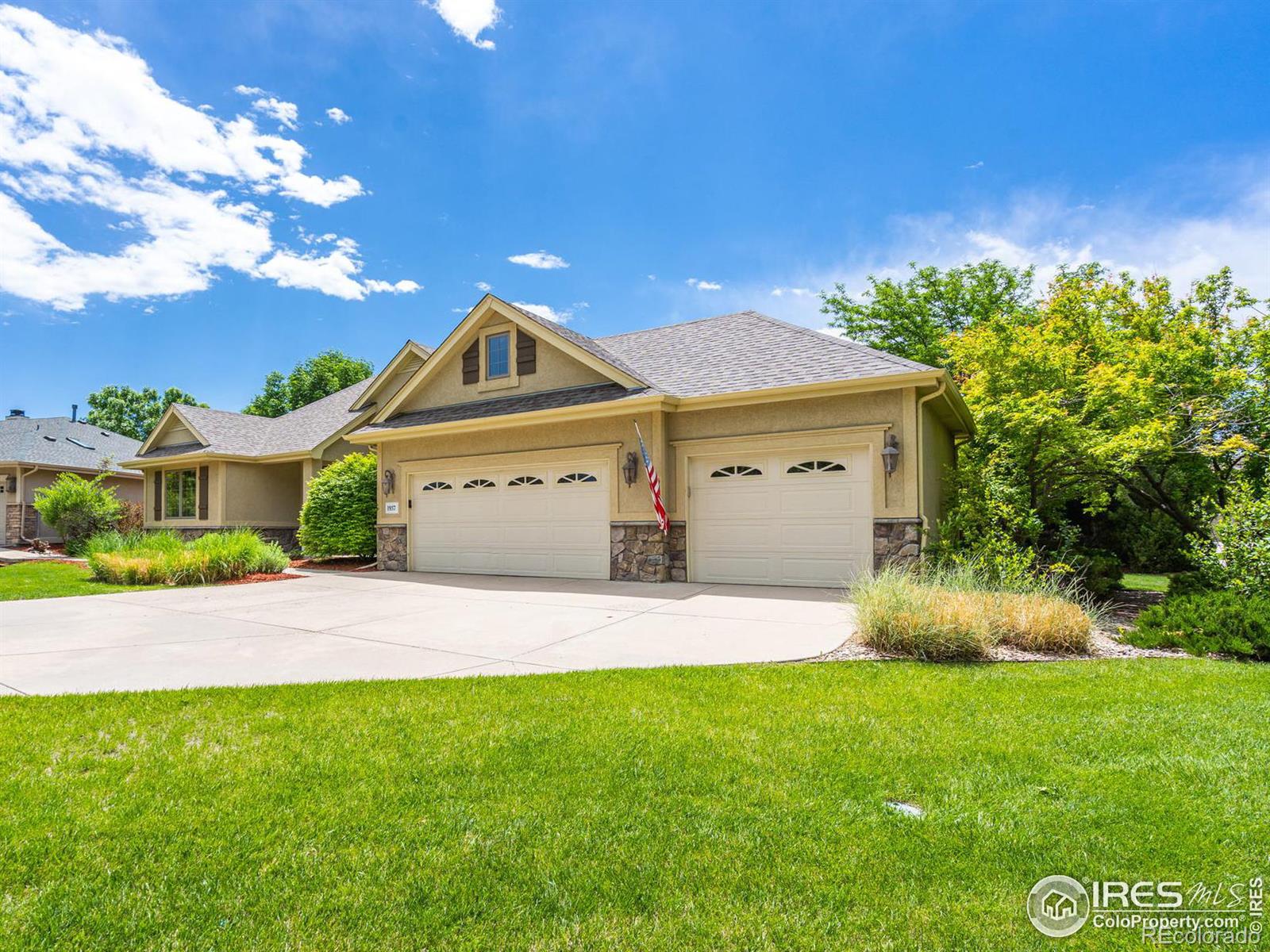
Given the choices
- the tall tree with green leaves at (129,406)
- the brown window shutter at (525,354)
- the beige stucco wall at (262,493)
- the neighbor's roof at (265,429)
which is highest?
the tall tree with green leaves at (129,406)

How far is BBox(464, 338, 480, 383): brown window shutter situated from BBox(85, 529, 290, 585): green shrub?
5.35m

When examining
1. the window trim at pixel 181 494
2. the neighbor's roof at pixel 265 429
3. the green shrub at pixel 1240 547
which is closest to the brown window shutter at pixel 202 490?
the window trim at pixel 181 494

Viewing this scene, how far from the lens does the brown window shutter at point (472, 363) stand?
1399 centimetres

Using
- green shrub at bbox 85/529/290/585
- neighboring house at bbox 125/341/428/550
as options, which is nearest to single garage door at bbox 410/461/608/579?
green shrub at bbox 85/529/290/585

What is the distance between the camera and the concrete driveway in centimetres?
508

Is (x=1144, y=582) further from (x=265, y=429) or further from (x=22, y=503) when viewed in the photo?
(x=22, y=503)

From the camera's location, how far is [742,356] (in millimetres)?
12281

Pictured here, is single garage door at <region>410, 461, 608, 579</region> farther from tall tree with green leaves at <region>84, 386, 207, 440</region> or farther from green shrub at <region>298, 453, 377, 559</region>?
tall tree with green leaves at <region>84, 386, 207, 440</region>

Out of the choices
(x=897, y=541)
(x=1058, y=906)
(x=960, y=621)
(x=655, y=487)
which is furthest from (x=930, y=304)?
(x=1058, y=906)

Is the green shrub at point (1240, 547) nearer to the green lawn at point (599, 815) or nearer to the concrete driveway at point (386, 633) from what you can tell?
the green lawn at point (599, 815)

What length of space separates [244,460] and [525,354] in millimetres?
11364

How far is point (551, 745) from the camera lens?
11.2 ft

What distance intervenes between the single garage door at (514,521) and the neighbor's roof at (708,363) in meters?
1.33

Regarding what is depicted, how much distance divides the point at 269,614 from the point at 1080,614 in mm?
8974
